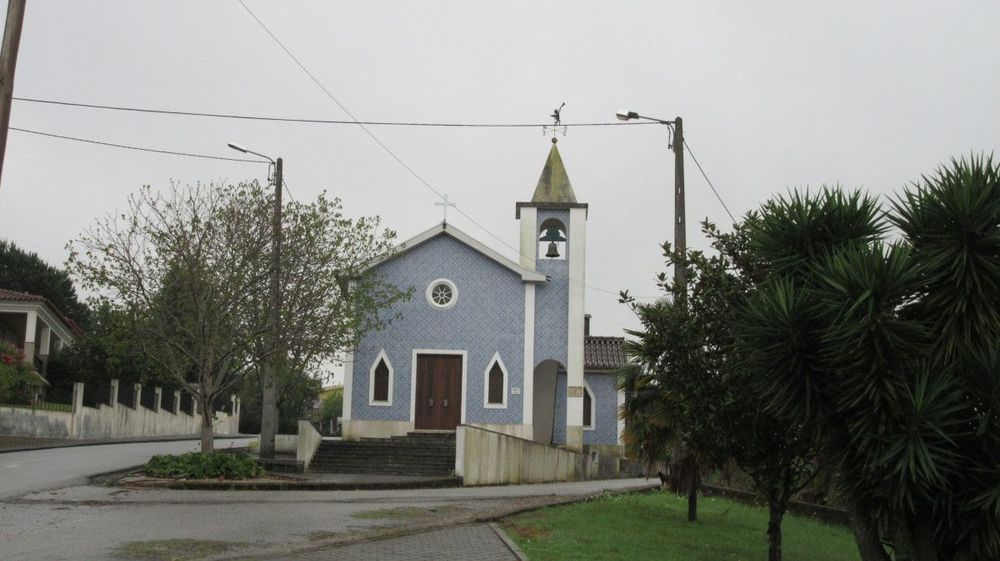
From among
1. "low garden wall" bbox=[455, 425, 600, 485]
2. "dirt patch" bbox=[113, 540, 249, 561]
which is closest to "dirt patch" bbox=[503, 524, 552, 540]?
"dirt patch" bbox=[113, 540, 249, 561]

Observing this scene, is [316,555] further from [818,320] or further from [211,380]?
[211,380]

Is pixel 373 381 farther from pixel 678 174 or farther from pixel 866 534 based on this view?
pixel 866 534

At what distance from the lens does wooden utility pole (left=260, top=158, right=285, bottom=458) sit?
74.5 feet

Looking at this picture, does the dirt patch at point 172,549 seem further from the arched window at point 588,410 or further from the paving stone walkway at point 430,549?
the arched window at point 588,410

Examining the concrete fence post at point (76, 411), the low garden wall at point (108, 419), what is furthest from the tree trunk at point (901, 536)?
the concrete fence post at point (76, 411)

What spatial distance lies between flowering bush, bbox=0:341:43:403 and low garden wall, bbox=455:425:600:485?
14.8 m

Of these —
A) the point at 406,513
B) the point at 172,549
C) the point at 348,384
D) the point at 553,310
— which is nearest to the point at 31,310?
the point at 348,384

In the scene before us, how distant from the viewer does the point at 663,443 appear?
710 inches

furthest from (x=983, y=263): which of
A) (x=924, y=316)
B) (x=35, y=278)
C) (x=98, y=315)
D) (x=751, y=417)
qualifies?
(x=35, y=278)

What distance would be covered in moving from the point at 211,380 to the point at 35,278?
38.1 meters

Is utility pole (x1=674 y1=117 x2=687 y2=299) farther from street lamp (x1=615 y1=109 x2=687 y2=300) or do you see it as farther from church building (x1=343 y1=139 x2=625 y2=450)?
church building (x1=343 y1=139 x2=625 y2=450)

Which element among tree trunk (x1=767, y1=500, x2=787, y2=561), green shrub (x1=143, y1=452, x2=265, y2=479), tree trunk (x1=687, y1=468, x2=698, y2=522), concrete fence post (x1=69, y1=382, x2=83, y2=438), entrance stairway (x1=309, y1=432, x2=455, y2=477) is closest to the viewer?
tree trunk (x1=767, y1=500, x2=787, y2=561)

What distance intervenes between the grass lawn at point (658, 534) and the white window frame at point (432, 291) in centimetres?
1092

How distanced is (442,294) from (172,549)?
19.5m
